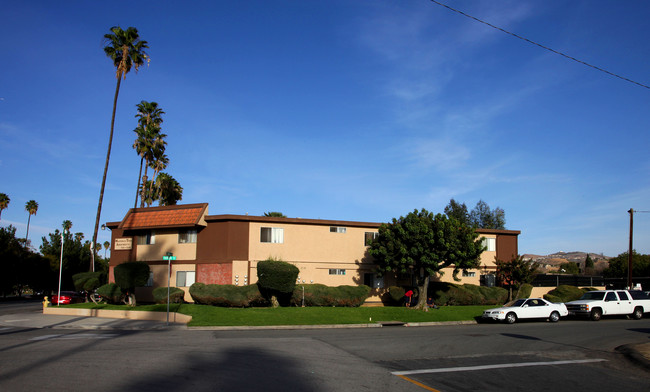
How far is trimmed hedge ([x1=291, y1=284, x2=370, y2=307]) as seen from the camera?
3047cm

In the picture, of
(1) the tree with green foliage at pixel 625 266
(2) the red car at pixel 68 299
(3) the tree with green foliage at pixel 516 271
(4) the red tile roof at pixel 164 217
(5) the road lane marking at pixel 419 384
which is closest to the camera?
(5) the road lane marking at pixel 419 384

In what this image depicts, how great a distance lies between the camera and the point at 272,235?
33.7m

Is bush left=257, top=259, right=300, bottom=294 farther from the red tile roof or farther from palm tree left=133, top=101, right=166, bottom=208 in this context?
palm tree left=133, top=101, right=166, bottom=208

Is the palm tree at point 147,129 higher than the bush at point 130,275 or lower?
higher

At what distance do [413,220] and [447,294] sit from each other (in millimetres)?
6574

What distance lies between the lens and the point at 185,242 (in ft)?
113

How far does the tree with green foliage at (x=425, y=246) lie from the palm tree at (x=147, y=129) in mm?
26393

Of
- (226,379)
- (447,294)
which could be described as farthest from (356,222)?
(226,379)

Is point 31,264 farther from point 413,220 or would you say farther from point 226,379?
point 226,379

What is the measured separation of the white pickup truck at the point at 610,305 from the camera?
27547 millimetres

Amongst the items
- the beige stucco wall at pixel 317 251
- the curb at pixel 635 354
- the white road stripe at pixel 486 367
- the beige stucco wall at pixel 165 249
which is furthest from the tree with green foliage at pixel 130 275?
the curb at pixel 635 354

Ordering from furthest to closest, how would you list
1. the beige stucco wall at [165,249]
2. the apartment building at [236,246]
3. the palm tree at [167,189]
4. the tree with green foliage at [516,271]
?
the palm tree at [167,189], the tree with green foliage at [516,271], the beige stucco wall at [165,249], the apartment building at [236,246]

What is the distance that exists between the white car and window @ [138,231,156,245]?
23813 millimetres

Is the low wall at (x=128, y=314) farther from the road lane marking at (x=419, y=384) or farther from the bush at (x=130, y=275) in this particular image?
the road lane marking at (x=419, y=384)
